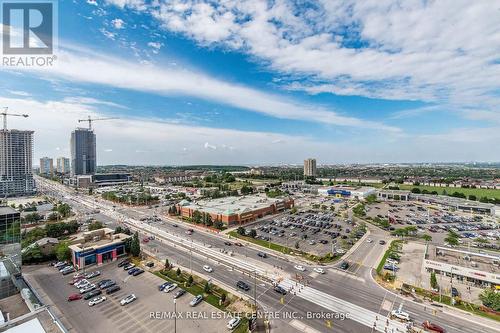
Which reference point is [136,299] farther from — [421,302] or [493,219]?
[493,219]

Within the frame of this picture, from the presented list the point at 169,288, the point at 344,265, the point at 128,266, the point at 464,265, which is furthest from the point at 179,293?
the point at 464,265

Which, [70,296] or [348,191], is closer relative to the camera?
[70,296]

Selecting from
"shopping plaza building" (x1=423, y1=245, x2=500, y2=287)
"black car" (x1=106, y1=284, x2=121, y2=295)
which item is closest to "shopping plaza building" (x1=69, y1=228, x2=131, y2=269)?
"black car" (x1=106, y1=284, x2=121, y2=295)

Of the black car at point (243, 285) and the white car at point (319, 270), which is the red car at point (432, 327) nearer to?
the white car at point (319, 270)

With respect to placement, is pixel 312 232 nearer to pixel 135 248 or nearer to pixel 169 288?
pixel 169 288

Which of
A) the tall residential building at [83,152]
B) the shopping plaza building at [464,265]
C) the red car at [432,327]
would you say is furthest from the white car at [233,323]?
the tall residential building at [83,152]

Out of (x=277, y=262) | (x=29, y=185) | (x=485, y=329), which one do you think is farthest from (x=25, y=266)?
(x=29, y=185)
